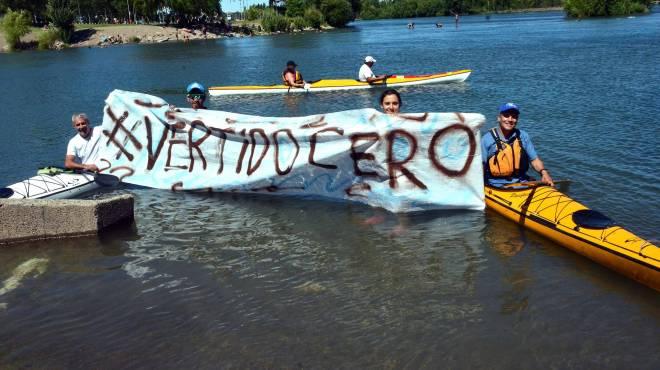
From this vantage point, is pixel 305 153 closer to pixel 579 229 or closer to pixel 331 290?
pixel 331 290

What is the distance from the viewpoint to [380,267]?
26.5ft

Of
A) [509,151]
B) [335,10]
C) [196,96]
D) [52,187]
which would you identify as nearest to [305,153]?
[196,96]

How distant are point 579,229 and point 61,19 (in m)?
92.2

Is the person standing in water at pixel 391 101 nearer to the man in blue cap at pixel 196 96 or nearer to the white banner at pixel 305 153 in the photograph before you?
the white banner at pixel 305 153

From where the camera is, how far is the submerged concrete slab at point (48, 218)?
880cm

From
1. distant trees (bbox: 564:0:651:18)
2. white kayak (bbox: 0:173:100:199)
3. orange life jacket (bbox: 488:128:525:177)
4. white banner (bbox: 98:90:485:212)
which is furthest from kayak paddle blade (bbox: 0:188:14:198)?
distant trees (bbox: 564:0:651:18)

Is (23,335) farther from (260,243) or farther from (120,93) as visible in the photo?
(120,93)

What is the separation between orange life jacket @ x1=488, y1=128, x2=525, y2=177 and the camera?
29.3 ft

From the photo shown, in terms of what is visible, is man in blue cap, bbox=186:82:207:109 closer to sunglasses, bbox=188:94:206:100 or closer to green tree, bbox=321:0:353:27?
sunglasses, bbox=188:94:206:100

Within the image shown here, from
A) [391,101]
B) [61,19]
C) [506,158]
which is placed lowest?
[506,158]

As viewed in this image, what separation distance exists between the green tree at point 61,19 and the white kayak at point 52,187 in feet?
275

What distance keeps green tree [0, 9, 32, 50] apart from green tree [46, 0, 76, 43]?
166 inches

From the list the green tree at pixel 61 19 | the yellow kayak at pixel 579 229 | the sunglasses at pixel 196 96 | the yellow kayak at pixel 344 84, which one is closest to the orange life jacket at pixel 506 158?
the yellow kayak at pixel 579 229

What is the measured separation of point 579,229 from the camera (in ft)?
26.1
